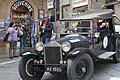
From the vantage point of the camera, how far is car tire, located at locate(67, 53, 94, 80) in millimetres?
7602

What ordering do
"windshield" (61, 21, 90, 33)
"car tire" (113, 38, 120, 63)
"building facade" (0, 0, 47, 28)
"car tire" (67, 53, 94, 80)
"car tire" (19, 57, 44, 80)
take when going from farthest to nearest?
1. "building facade" (0, 0, 47, 28)
2. "car tire" (113, 38, 120, 63)
3. "windshield" (61, 21, 90, 33)
4. "car tire" (19, 57, 44, 80)
5. "car tire" (67, 53, 94, 80)

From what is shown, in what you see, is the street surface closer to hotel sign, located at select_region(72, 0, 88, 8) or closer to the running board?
the running board

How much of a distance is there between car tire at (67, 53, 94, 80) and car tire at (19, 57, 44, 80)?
1302 mm

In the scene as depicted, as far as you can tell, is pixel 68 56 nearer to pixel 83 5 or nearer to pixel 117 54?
pixel 117 54

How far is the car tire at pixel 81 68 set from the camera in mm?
7602

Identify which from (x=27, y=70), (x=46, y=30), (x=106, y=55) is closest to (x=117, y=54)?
(x=106, y=55)

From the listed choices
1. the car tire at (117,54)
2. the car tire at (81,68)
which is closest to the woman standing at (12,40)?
the car tire at (117,54)

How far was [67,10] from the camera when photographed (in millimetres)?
32156

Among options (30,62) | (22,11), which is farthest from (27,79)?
(22,11)

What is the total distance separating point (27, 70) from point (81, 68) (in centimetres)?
148

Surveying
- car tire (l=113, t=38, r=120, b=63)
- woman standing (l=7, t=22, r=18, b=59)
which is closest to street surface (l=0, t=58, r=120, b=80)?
car tire (l=113, t=38, r=120, b=63)

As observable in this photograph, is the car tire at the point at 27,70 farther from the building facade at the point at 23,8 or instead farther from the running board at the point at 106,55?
the building facade at the point at 23,8

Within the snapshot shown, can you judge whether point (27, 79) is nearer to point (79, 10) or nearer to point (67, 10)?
point (79, 10)

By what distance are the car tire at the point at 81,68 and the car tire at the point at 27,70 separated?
1302 mm
